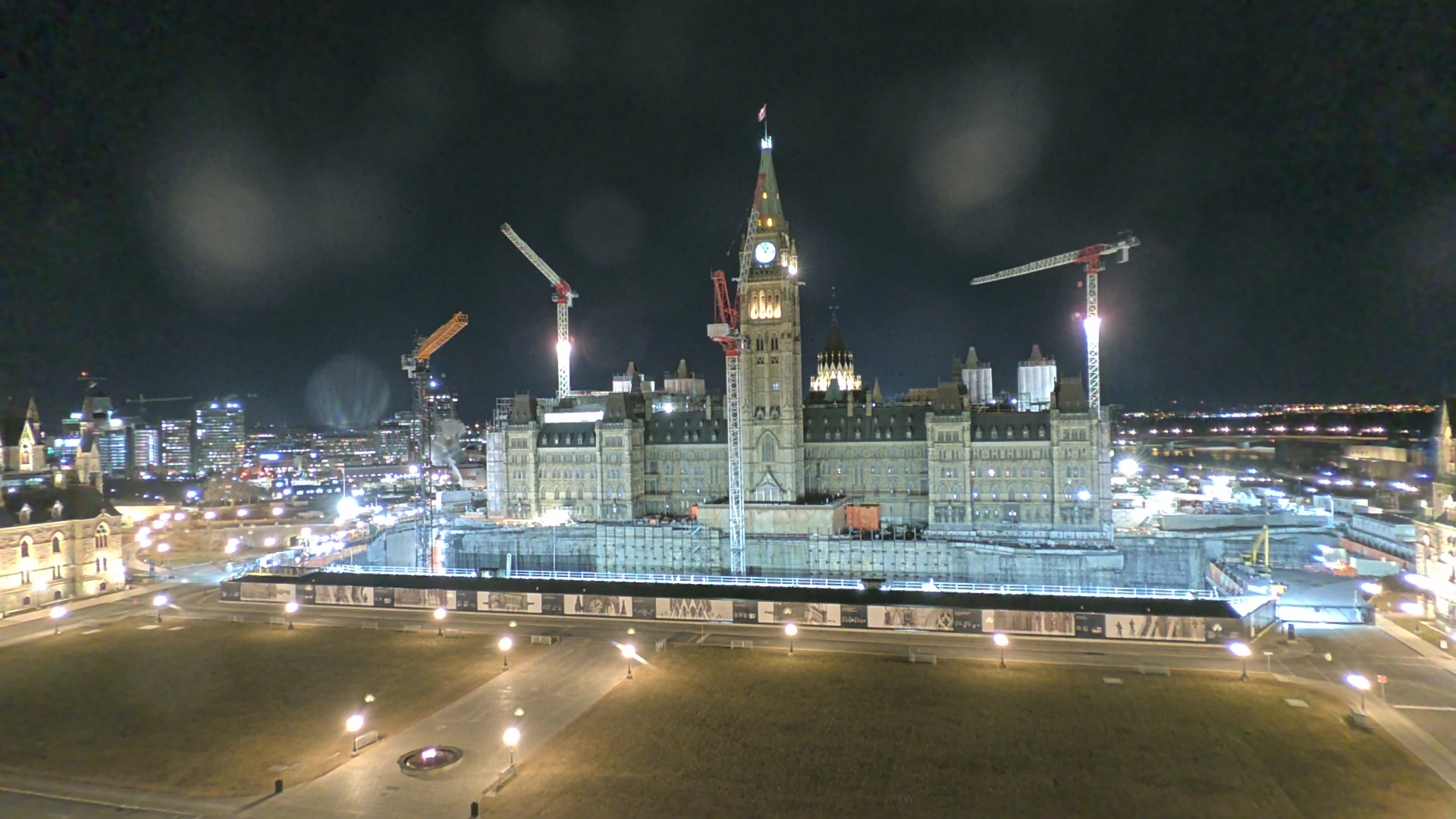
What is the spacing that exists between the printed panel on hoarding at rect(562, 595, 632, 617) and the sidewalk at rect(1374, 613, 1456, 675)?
52.2m

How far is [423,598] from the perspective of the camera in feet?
203

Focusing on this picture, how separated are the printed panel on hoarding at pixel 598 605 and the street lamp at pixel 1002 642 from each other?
26648 mm

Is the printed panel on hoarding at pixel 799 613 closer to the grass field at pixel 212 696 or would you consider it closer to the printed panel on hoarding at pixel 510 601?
the grass field at pixel 212 696

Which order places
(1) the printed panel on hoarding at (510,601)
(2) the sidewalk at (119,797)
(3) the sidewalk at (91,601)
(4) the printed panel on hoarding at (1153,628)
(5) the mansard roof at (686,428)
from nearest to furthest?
(2) the sidewalk at (119,797)
(4) the printed panel on hoarding at (1153,628)
(1) the printed panel on hoarding at (510,601)
(3) the sidewalk at (91,601)
(5) the mansard roof at (686,428)

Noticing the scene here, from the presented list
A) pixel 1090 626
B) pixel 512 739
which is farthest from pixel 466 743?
pixel 1090 626

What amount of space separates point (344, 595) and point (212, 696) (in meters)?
20.7

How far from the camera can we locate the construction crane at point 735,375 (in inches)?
3204

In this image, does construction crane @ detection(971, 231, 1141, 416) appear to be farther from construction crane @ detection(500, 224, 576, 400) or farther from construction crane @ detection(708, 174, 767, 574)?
construction crane @ detection(500, 224, 576, 400)

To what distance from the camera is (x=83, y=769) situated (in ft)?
111

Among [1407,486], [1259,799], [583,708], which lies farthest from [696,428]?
[1407,486]

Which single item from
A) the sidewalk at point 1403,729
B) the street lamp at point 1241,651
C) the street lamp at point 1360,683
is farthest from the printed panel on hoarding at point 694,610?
the street lamp at point 1360,683

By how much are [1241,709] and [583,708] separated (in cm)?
3394

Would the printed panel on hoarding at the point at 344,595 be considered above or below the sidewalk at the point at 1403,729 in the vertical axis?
above

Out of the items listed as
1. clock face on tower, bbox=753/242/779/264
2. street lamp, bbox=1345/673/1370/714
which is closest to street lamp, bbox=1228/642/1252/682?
street lamp, bbox=1345/673/1370/714
